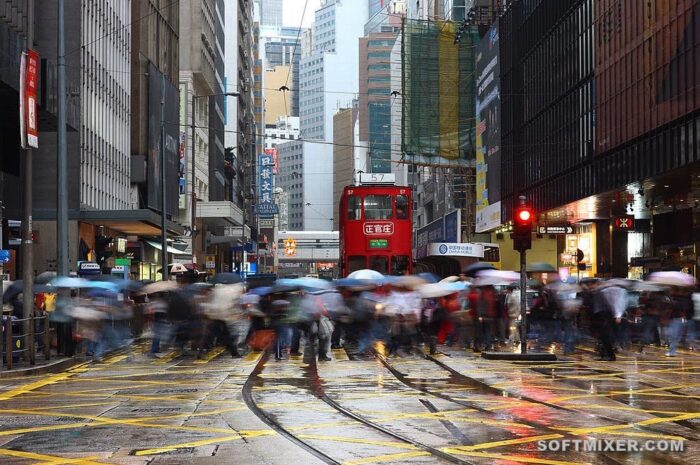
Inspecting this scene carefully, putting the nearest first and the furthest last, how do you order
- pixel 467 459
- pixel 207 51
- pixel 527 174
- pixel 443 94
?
pixel 467 459
pixel 527 174
pixel 443 94
pixel 207 51

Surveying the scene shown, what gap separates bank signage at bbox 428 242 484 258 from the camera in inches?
2144

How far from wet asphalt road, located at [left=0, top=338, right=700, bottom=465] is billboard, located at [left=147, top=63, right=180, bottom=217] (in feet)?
138

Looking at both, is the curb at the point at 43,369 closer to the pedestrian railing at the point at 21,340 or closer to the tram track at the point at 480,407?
the pedestrian railing at the point at 21,340

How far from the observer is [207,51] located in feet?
295

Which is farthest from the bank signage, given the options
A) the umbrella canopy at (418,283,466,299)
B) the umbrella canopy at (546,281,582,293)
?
the umbrella canopy at (418,283,466,299)

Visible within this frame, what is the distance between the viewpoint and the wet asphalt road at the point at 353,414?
1012cm

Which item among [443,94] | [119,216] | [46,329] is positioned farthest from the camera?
[443,94]

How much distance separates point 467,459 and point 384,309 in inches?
624

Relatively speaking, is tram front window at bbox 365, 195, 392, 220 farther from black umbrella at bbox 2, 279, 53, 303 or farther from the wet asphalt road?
the wet asphalt road

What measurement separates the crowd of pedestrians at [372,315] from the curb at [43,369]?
1.43 meters

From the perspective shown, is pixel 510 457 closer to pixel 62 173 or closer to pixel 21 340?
pixel 21 340

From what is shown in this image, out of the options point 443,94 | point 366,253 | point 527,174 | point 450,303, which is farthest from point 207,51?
point 450,303

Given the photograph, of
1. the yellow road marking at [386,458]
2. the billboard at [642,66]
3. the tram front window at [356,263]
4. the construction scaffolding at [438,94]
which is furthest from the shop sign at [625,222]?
the yellow road marking at [386,458]

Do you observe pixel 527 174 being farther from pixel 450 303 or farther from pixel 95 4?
pixel 450 303
